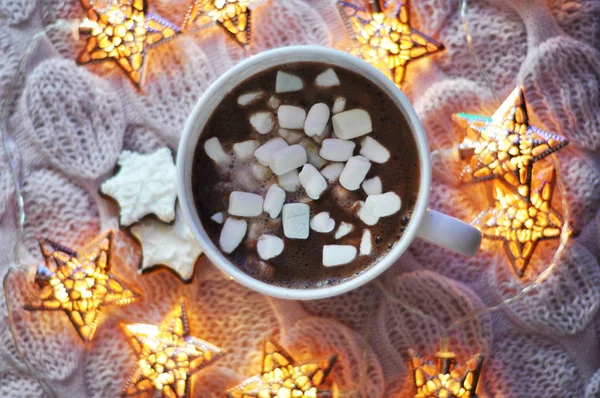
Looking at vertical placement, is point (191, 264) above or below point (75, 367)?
above

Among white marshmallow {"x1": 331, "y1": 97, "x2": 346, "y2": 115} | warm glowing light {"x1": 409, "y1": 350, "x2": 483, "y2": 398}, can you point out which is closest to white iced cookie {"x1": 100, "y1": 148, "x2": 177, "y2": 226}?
white marshmallow {"x1": 331, "y1": 97, "x2": 346, "y2": 115}

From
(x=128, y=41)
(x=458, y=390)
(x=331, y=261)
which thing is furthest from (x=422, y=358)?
(x=128, y=41)

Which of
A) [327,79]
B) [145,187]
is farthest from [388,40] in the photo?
[145,187]

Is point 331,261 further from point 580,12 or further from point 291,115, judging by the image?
point 580,12

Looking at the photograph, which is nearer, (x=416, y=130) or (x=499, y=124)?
(x=416, y=130)

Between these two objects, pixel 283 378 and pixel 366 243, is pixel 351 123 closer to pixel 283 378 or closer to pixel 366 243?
pixel 366 243

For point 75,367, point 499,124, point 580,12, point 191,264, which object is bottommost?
point 75,367
